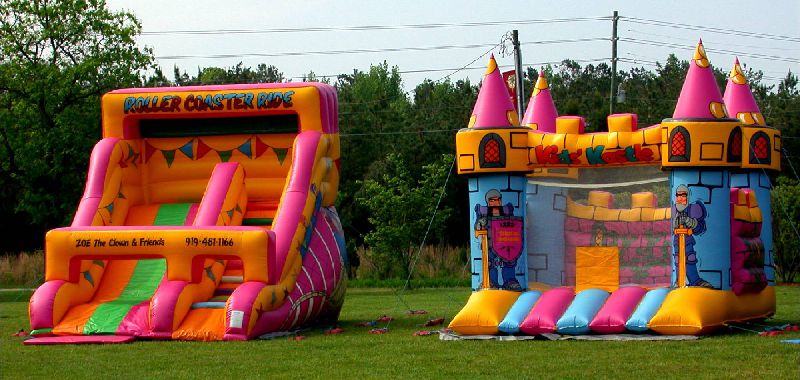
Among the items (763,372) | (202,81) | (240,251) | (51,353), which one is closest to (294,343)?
(240,251)

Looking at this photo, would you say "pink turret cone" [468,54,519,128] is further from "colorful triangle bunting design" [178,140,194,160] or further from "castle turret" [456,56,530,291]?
"colorful triangle bunting design" [178,140,194,160]

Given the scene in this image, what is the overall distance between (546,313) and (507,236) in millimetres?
1038

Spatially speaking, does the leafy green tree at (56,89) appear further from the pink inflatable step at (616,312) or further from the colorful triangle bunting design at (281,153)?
the pink inflatable step at (616,312)

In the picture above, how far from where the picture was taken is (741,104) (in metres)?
15.1

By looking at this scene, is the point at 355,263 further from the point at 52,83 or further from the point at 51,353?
the point at 51,353

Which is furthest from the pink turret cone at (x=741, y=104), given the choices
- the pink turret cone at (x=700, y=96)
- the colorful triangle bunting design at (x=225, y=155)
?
the colorful triangle bunting design at (x=225, y=155)

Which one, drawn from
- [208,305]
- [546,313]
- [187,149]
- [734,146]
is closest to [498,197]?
[546,313]

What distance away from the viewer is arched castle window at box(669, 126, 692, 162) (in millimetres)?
12742

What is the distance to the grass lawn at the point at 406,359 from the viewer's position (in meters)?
10.4

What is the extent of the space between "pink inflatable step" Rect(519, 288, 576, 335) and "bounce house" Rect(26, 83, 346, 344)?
2968 mm

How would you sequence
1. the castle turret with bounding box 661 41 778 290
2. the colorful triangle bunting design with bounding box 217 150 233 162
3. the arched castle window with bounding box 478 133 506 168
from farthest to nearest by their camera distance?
the colorful triangle bunting design with bounding box 217 150 233 162 → the arched castle window with bounding box 478 133 506 168 → the castle turret with bounding box 661 41 778 290

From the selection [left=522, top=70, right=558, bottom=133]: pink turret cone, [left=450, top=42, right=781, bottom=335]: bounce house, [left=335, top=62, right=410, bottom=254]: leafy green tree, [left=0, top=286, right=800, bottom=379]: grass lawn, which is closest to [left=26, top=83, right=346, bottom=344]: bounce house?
[left=0, top=286, right=800, bottom=379]: grass lawn

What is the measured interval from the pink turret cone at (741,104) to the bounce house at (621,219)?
0.02m

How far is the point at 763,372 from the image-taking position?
9852mm
